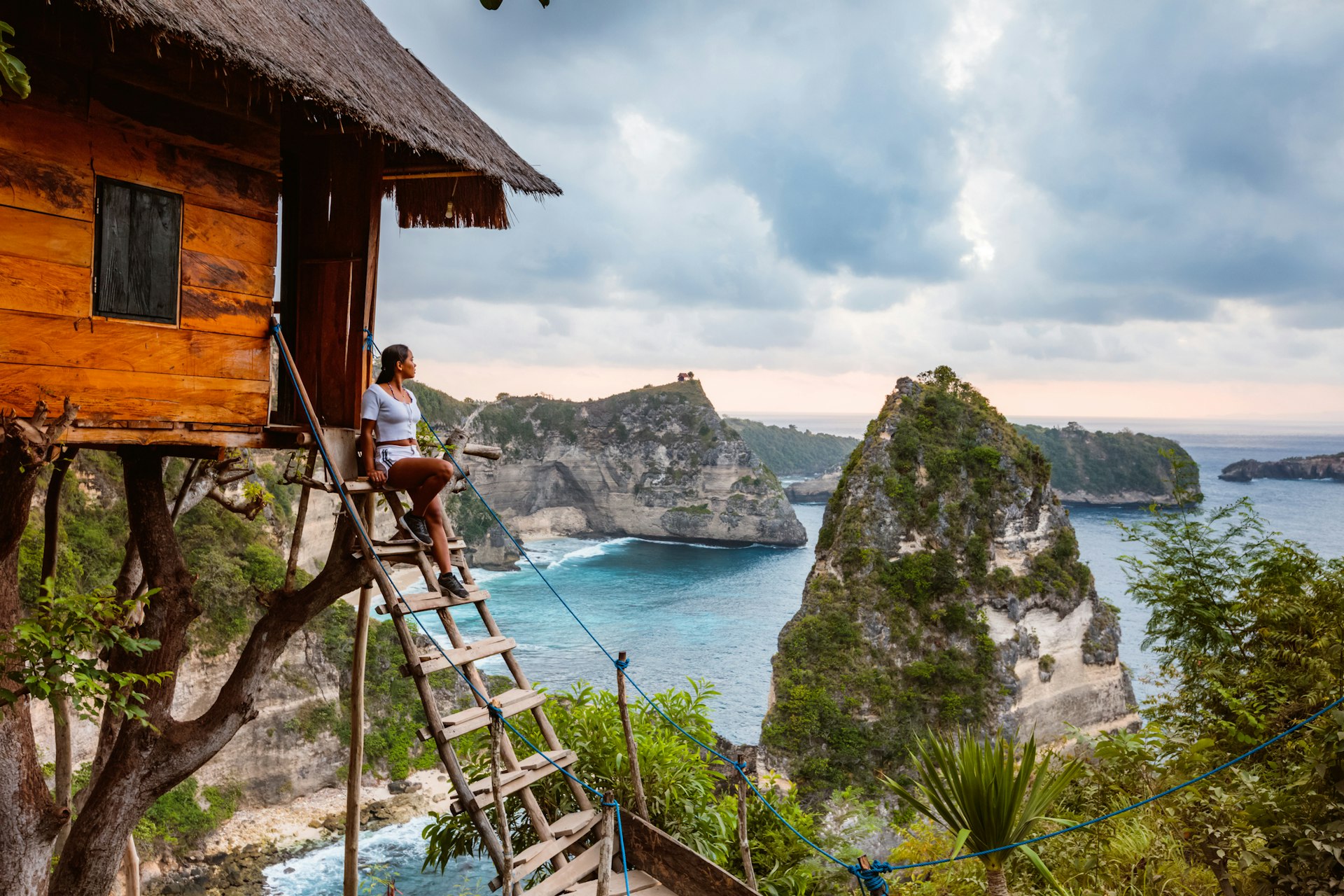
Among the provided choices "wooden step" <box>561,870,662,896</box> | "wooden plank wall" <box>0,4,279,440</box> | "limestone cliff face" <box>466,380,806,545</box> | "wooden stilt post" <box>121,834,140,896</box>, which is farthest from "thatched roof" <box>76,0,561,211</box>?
"limestone cliff face" <box>466,380,806,545</box>

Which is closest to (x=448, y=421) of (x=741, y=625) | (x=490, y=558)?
(x=490, y=558)

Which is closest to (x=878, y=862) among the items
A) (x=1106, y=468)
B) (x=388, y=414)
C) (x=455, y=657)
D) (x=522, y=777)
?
(x=522, y=777)

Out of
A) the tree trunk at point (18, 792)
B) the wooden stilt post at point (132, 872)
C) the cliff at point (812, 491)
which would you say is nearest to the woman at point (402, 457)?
the tree trunk at point (18, 792)

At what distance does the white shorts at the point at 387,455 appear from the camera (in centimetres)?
514

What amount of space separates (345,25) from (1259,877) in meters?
7.59

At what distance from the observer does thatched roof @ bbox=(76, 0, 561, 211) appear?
13.3 ft

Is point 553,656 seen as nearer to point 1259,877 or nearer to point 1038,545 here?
point 1038,545

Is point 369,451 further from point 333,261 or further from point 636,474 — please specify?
point 636,474

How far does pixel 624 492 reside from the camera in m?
82.5

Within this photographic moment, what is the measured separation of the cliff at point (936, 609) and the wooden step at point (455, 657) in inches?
1032

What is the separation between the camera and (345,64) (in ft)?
16.8

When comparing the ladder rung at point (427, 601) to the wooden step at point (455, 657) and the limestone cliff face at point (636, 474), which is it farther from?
the limestone cliff face at point (636, 474)

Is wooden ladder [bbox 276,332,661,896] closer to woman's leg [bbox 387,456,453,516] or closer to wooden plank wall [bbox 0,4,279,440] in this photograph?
woman's leg [bbox 387,456,453,516]

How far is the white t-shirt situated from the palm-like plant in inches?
136
